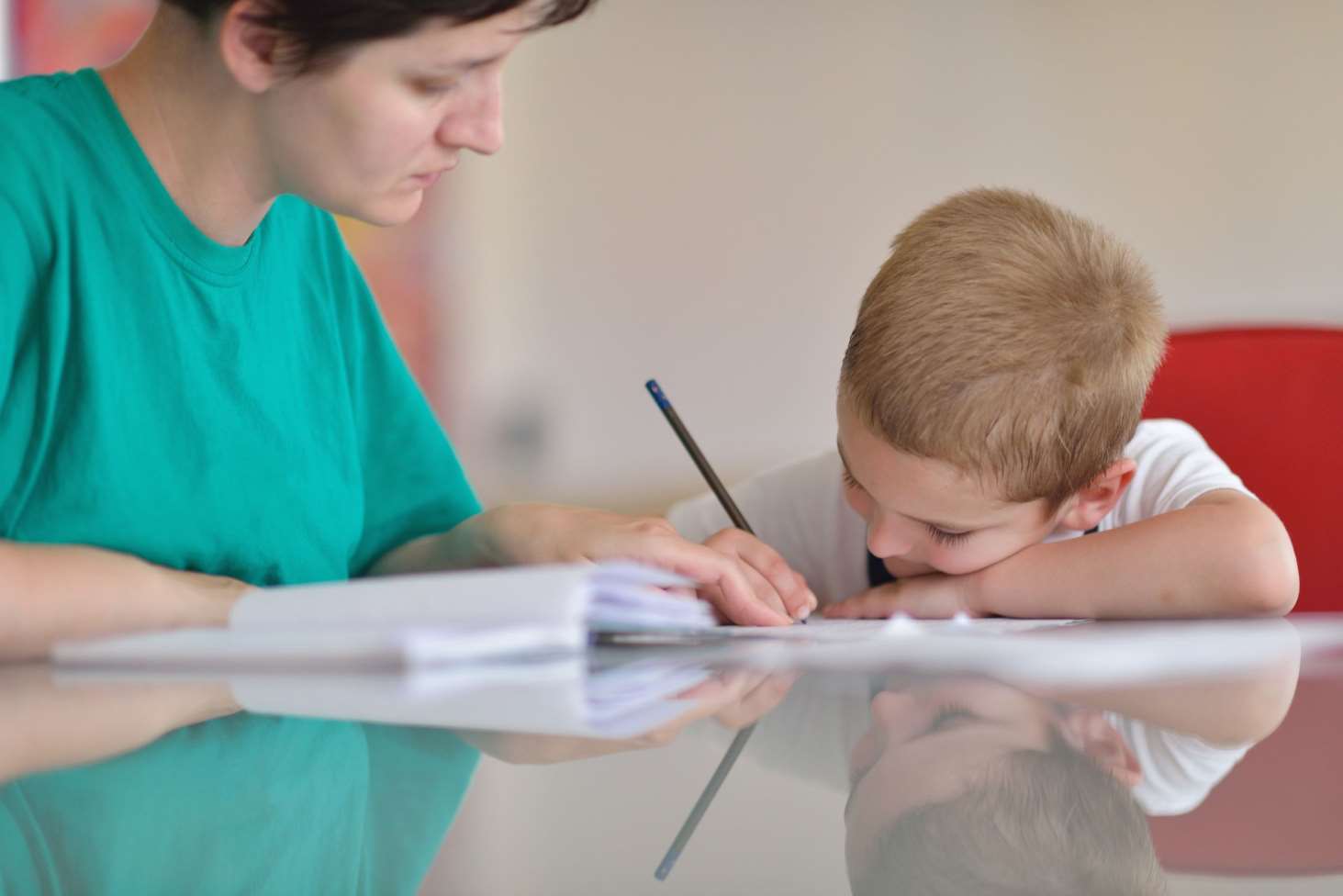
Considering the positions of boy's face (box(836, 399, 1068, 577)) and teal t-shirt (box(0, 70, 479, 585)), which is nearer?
teal t-shirt (box(0, 70, 479, 585))

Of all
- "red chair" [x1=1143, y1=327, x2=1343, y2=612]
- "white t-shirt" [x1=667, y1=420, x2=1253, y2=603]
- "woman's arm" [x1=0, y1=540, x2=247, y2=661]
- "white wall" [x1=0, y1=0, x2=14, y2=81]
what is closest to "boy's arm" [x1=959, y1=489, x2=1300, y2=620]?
"white t-shirt" [x1=667, y1=420, x2=1253, y2=603]

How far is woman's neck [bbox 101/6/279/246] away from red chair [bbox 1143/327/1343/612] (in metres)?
0.85

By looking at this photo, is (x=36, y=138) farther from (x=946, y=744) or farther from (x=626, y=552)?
(x=946, y=744)

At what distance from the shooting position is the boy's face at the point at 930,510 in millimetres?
915

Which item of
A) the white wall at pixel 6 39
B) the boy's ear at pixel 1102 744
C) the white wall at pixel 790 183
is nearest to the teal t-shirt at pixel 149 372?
the boy's ear at pixel 1102 744

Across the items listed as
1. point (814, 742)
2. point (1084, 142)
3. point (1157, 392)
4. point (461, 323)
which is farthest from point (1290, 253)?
point (814, 742)

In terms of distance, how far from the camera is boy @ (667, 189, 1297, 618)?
0.88 meters

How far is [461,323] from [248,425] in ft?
8.30

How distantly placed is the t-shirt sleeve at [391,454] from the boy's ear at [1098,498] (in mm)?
482

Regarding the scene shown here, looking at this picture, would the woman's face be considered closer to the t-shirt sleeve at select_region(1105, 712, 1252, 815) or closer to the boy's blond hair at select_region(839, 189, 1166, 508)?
the boy's blond hair at select_region(839, 189, 1166, 508)

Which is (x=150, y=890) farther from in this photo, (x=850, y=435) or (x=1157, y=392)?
(x=1157, y=392)

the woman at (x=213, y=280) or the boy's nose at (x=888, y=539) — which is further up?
the woman at (x=213, y=280)

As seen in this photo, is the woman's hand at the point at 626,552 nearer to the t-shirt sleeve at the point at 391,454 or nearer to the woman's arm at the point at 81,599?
the t-shirt sleeve at the point at 391,454

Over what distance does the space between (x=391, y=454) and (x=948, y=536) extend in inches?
A: 16.9
